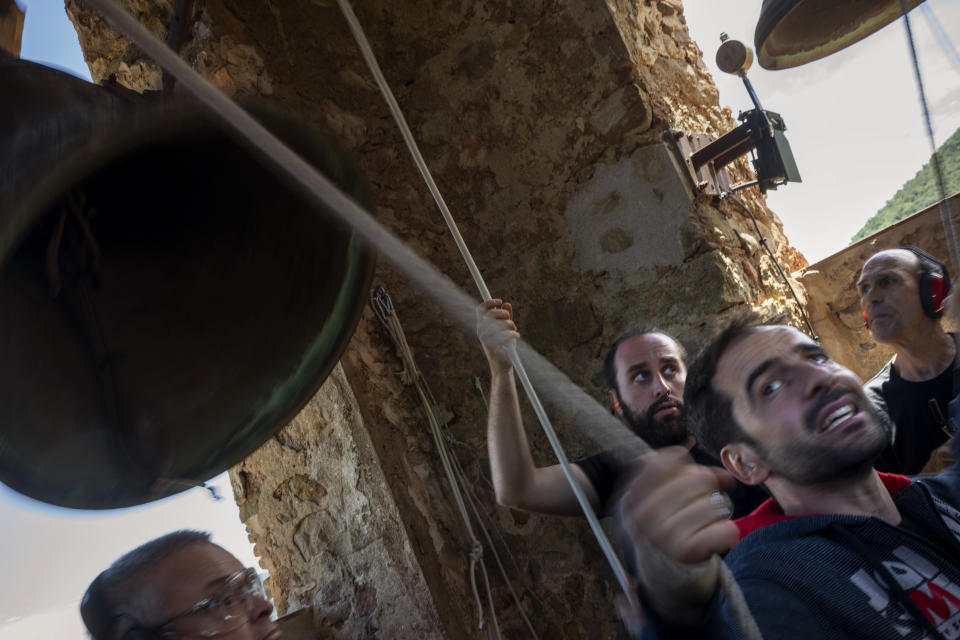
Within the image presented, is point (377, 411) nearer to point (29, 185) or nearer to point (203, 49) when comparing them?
point (203, 49)

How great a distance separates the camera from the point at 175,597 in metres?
0.83

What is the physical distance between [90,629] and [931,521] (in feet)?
3.48

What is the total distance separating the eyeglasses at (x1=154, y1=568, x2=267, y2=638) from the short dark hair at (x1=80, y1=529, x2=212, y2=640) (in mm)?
36

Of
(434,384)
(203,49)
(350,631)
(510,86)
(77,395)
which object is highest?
(203,49)

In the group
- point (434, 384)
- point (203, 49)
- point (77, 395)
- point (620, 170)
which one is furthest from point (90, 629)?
point (620, 170)

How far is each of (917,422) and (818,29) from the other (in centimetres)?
95

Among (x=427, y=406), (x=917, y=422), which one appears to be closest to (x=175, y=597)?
(x=427, y=406)

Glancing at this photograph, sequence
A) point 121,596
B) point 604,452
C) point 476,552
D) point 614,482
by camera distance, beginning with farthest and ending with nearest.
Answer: point 476,552, point 604,452, point 614,482, point 121,596

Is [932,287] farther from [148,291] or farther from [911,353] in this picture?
[148,291]

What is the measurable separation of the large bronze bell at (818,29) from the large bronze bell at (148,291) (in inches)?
47.8

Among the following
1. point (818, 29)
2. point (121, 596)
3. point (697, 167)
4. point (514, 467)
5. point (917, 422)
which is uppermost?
point (818, 29)

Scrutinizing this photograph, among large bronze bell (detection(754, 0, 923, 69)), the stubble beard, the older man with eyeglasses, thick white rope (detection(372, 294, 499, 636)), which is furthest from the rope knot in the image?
large bronze bell (detection(754, 0, 923, 69))

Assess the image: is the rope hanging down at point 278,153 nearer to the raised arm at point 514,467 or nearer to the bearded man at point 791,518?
the bearded man at point 791,518

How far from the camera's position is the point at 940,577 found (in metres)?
0.69
